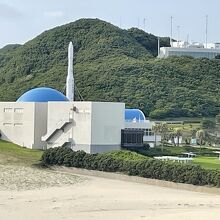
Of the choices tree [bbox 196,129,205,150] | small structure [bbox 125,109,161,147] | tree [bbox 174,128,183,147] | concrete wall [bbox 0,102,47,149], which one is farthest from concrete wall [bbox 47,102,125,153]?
tree [bbox 196,129,205,150]

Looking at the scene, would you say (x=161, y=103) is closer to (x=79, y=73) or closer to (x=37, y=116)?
(x=79, y=73)

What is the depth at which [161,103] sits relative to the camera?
101 m

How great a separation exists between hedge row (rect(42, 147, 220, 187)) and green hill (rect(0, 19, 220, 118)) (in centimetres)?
4915

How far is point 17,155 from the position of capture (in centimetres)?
5238

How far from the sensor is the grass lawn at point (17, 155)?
4972 centimetres

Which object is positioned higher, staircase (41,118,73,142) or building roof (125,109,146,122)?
building roof (125,109,146,122)

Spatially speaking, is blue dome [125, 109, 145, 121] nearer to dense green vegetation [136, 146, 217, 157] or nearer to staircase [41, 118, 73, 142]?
dense green vegetation [136, 146, 217, 157]

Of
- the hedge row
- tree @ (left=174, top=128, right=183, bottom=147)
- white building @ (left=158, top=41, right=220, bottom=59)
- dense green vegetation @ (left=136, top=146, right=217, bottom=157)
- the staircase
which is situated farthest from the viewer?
white building @ (left=158, top=41, right=220, bottom=59)

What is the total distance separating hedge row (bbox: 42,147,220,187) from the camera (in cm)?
3856

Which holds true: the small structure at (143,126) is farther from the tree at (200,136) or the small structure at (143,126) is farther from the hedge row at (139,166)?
the hedge row at (139,166)

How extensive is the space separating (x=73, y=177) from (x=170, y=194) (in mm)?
9642

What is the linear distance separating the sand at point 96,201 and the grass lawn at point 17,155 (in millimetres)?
6672

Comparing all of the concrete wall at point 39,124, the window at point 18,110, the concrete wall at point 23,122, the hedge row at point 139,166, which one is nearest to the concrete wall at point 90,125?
the concrete wall at point 39,124

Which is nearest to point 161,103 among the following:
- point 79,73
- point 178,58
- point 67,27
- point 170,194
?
point 79,73
